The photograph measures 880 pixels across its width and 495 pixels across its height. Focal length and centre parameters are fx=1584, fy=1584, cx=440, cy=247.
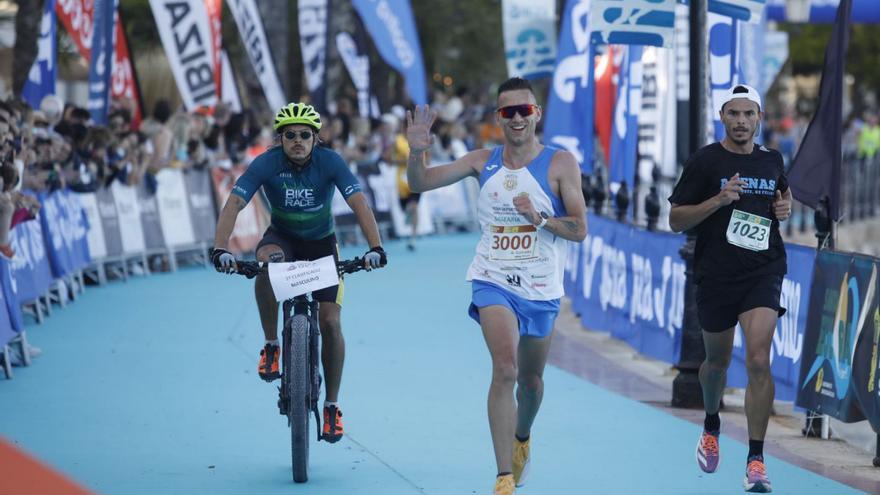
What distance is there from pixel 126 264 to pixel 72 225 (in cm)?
290

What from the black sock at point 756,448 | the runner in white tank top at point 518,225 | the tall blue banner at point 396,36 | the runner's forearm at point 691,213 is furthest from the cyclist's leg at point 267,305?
the tall blue banner at point 396,36

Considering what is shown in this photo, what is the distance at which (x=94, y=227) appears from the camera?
62.2 feet

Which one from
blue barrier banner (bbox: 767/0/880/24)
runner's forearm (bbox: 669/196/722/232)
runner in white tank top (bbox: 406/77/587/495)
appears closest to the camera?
runner in white tank top (bbox: 406/77/587/495)

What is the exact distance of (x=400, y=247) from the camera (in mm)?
26422

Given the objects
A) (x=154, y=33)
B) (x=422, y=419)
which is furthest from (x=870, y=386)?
(x=154, y=33)

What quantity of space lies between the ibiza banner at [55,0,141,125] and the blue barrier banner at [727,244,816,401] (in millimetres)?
10154

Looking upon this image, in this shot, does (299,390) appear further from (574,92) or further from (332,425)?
(574,92)

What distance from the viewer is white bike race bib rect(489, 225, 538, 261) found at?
7.78 m

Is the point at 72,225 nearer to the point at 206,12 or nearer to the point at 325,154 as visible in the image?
the point at 206,12

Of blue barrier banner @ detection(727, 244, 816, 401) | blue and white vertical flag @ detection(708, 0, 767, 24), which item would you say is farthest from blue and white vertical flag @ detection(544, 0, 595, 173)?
blue barrier banner @ detection(727, 244, 816, 401)

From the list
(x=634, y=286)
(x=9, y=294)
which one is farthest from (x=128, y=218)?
(x=634, y=286)

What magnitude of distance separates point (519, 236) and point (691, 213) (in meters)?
1.09

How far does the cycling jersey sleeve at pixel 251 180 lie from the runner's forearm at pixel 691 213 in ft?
7.33

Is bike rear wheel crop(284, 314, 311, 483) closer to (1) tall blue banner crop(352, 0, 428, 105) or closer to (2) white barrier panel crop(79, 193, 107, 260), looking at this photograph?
(2) white barrier panel crop(79, 193, 107, 260)
